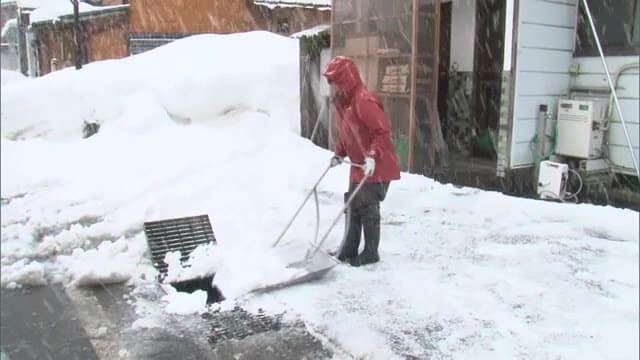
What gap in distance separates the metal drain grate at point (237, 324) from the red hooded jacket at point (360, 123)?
38.3 inches

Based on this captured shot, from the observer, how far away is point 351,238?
128 inches

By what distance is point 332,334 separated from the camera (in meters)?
2.36

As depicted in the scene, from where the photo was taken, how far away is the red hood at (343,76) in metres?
2.89

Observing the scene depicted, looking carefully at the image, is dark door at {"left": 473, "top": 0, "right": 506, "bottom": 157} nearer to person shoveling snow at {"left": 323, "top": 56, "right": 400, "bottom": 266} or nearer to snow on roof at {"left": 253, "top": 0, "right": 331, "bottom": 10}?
person shoveling snow at {"left": 323, "top": 56, "right": 400, "bottom": 266}

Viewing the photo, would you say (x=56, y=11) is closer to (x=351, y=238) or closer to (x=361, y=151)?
(x=361, y=151)

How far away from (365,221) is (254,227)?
2.37ft

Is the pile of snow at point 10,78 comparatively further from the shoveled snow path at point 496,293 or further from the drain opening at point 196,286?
the drain opening at point 196,286

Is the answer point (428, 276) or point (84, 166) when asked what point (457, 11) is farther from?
point (84, 166)

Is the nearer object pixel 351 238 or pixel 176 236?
pixel 176 236

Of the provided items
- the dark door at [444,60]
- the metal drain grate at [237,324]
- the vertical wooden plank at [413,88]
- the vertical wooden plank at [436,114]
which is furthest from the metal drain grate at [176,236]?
the dark door at [444,60]

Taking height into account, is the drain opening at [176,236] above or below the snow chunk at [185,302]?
above

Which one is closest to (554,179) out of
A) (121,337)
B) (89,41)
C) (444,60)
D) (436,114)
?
(89,41)

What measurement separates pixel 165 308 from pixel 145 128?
2.95 feet

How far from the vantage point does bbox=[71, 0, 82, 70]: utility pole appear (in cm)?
103
